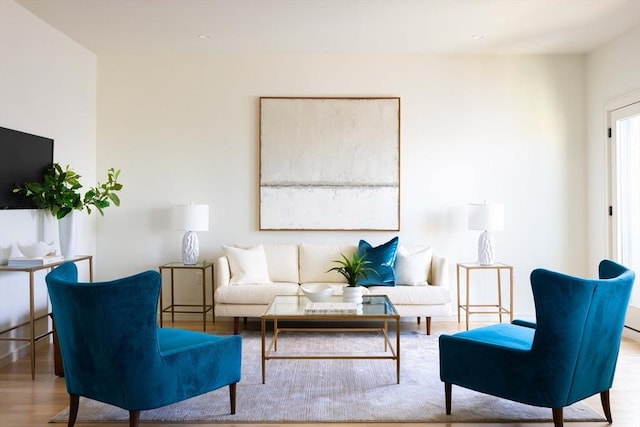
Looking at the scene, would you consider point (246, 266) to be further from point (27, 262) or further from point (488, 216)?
point (488, 216)

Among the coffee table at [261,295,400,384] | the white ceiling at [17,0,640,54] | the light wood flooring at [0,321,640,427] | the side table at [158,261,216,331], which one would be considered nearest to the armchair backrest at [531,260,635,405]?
the light wood flooring at [0,321,640,427]

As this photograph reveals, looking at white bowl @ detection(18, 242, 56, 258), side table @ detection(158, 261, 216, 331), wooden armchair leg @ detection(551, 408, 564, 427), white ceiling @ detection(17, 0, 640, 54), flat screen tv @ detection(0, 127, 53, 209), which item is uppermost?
white ceiling @ detection(17, 0, 640, 54)

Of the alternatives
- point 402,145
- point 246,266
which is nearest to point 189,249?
point 246,266

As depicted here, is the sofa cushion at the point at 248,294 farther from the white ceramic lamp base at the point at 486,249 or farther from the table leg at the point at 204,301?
the white ceramic lamp base at the point at 486,249

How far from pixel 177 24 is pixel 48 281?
2.87 metres

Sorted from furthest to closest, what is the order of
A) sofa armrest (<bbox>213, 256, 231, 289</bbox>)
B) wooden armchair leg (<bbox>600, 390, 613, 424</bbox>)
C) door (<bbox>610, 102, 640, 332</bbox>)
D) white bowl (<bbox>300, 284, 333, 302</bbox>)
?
sofa armrest (<bbox>213, 256, 231, 289</bbox>), door (<bbox>610, 102, 640, 332</bbox>), white bowl (<bbox>300, 284, 333, 302</bbox>), wooden armchair leg (<bbox>600, 390, 613, 424</bbox>)

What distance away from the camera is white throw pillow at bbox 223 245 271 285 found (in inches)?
202

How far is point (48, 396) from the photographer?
3.42 meters

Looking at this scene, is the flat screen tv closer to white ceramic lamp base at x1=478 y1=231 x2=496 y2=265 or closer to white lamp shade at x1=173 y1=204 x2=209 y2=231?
white lamp shade at x1=173 y1=204 x2=209 y2=231

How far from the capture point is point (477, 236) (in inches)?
225

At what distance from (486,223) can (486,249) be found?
278 mm

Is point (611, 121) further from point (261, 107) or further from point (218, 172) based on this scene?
point (218, 172)

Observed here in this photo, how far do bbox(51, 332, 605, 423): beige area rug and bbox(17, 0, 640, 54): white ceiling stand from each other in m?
2.89

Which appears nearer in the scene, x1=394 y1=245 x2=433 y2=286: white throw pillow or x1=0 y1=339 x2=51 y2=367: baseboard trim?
x1=0 y1=339 x2=51 y2=367: baseboard trim
